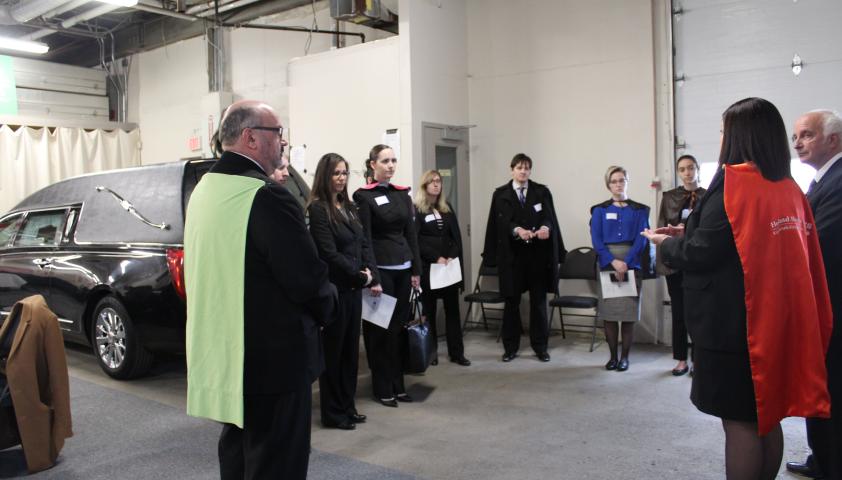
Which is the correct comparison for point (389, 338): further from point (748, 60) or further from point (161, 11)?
point (161, 11)

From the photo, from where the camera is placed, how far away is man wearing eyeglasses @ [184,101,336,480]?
6.43 ft

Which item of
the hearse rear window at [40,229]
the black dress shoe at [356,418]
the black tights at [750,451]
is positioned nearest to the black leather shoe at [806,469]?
the black tights at [750,451]

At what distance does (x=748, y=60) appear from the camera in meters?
5.79

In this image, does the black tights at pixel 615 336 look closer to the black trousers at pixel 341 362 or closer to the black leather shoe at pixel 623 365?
the black leather shoe at pixel 623 365

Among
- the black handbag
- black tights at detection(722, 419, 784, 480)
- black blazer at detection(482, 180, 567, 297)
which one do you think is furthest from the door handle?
black tights at detection(722, 419, 784, 480)

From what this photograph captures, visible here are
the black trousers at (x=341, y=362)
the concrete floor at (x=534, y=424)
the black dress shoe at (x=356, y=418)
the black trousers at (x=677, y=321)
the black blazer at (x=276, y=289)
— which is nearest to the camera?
the black blazer at (x=276, y=289)

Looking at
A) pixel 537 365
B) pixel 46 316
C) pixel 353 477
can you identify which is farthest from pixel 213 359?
pixel 537 365

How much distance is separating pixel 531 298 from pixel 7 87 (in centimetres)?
758

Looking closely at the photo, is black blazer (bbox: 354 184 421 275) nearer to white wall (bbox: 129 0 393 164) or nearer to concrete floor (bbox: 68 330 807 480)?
concrete floor (bbox: 68 330 807 480)

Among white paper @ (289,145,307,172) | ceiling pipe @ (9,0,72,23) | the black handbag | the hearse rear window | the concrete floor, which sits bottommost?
the concrete floor

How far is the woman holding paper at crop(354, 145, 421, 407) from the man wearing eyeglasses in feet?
7.53

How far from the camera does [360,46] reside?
22.5ft

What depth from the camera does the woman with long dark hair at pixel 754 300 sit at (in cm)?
221

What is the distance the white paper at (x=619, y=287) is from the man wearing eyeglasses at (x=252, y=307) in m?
3.64
